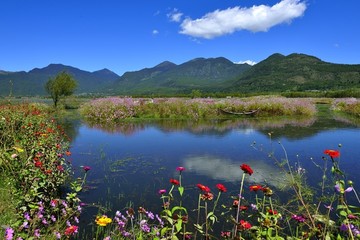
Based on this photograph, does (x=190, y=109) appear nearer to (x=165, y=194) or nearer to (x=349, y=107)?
(x=349, y=107)

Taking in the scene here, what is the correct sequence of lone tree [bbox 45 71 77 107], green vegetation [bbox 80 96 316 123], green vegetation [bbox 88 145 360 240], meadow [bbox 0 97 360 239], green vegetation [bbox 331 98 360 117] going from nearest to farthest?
green vegetation [bbox 88 145 360 240], meadow [bbox 0 97 360 239], green vegetation [bbox 80 96 316 123], green vegetation [bbox 331 98 360 117], lone tree [bbox 45 71 77 107]

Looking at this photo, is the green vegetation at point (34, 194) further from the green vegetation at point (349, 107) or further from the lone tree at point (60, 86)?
the lone tree at point (60, 86)

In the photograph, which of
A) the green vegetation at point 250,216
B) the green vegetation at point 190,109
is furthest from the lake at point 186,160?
the green vegetation at point 190,109

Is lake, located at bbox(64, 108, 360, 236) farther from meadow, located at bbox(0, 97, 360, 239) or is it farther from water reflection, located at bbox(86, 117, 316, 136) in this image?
water reflection, located at bbox(86, 117, 316, 136)

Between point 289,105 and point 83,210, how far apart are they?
76.3 feet

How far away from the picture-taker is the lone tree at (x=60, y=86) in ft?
135

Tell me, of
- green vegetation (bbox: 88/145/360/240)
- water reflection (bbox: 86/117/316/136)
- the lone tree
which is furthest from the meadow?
the lone tree

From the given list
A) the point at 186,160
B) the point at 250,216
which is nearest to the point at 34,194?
the point at 250,216

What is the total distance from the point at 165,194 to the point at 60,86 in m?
38.3

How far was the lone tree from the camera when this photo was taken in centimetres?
4118

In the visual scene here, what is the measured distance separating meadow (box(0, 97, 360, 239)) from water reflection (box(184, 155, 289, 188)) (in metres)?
0.23

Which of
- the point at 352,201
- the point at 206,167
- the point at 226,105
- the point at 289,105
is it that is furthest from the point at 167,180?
the point at 289,105

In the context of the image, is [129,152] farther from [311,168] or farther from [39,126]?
[311,168]

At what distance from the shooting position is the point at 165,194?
640cm
